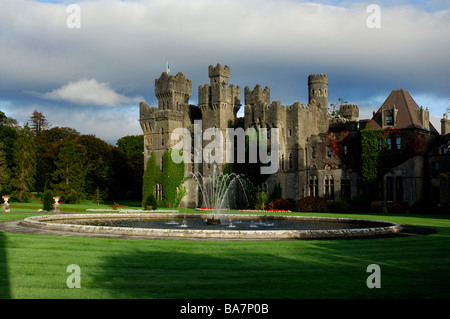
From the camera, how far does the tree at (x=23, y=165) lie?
61125 millimetres

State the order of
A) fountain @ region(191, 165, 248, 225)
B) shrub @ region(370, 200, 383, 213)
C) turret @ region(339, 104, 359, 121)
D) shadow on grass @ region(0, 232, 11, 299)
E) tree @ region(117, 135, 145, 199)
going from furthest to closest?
tree @ region(117, 135, 145, 199) < turret @ region(339, 104, 359, 121) < fountain @ region(191, 165, 248, 225) < shrub @ region(370, 200, 383, 213) < shadow on grass @ region(0, 232, 11, 299)

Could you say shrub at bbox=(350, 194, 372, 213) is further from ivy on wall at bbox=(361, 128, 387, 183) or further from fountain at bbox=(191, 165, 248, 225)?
fountain at bbox=(191, 165, 248, 225)

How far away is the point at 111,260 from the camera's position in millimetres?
12062

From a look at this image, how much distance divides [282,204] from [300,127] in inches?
369

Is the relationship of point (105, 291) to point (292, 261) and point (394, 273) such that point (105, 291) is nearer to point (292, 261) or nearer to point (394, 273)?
point (292, 261)

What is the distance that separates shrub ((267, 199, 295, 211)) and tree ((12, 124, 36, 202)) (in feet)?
113

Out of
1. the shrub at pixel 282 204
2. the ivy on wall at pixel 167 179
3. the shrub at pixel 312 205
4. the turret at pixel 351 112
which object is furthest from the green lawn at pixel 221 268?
the turret at pixel 351 112

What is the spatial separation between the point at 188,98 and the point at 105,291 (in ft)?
171

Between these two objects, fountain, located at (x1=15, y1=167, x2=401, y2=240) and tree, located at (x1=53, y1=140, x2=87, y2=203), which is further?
tree, located at (x1=53, y1=140, x2=87, y2=203)

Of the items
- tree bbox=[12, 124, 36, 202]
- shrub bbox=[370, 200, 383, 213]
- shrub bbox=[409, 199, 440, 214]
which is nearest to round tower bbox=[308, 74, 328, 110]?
shrub bbox=[370, 200, 383, 213]

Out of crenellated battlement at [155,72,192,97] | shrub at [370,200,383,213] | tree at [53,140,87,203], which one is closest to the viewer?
shrub at [370,200,383,213]

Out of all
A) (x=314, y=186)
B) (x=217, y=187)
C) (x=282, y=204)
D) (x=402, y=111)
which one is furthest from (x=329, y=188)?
(x=217, y=187)

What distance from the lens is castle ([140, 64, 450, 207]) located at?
42.9 metres
